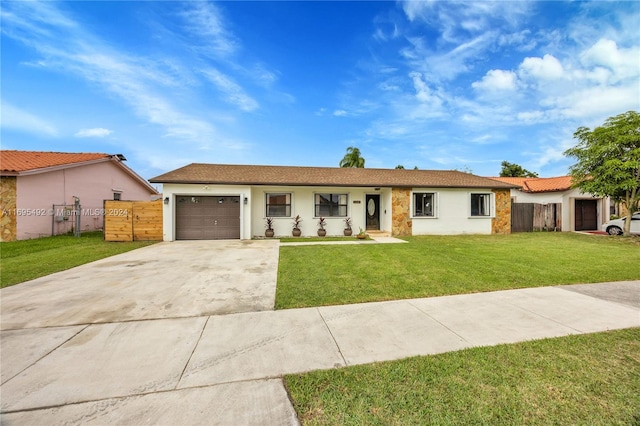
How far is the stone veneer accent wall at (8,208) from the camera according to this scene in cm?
1169

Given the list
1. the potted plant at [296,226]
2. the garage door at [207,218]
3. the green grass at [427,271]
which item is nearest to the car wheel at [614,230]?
the green grass at [427,271]

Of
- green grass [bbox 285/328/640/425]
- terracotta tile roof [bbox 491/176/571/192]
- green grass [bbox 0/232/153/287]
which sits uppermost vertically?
terracotta tile roof [bbox 491/176/571/192]

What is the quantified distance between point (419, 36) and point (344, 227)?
34.5ft

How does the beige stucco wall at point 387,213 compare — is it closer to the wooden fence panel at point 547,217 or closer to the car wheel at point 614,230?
the wooden fence panel at point 547,217

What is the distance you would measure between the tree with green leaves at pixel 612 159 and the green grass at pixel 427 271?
18.0 feet

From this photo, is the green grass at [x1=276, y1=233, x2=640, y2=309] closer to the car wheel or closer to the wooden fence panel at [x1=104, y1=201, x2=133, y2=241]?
the car wheel

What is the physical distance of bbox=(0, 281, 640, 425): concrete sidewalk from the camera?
2.03 m

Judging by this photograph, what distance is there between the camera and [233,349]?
2896 mm

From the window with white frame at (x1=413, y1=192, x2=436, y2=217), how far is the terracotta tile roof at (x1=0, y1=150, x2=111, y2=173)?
19790mm

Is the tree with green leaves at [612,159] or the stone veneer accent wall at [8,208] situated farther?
the tree with green leaves at [612,159]

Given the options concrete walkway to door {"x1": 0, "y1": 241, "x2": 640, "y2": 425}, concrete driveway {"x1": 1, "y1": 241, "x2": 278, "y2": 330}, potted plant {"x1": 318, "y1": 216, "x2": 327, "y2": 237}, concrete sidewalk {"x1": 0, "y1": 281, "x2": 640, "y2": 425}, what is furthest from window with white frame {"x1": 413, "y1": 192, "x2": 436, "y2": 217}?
concrete sidewalk {"x1": 0, "y1": 281, "x2": 640, "y2": 425}

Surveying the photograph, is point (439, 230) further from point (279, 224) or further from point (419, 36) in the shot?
point (419, 36)

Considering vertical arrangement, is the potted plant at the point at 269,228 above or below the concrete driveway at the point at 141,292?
above

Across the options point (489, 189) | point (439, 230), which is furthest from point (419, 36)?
point (439, 230)
